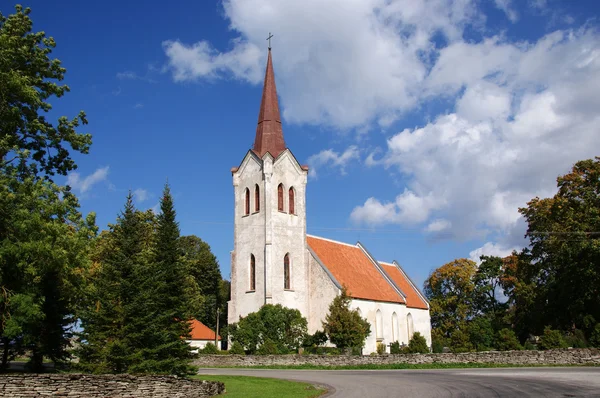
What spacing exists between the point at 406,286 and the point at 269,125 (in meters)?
24.0

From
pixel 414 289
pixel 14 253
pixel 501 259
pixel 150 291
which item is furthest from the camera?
pixel 501 259

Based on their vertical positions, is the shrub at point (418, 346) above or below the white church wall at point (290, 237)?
below

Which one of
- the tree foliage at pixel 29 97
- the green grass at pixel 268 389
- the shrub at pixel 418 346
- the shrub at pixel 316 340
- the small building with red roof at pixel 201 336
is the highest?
the tree foliage at pixel 29 97

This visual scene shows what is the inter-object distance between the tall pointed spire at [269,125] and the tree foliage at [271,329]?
13139mm

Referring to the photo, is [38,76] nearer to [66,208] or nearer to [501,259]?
[66,208]

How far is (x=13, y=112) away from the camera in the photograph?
2025 centimetres

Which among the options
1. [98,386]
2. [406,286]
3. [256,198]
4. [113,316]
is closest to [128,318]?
[113,316]

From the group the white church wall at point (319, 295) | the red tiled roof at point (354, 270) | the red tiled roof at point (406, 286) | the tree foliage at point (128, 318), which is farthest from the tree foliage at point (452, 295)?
the tree foliage at point (128, 318)

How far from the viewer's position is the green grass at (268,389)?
16672 mm

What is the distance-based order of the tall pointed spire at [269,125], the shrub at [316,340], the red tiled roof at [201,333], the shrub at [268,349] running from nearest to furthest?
the shrub at [268,349] < the shrub at [316,340] < the tall pointed spire at [269,125] < the red tiled roof at [201,333]

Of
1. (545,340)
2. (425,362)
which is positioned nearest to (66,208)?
(425,362)

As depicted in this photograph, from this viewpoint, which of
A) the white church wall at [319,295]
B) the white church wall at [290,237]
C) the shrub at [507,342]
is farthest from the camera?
the white church wall at [319,295]

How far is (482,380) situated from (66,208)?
670 inches

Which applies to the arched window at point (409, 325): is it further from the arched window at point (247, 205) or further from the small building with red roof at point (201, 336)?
the small building with red roof at point (201, 336)
